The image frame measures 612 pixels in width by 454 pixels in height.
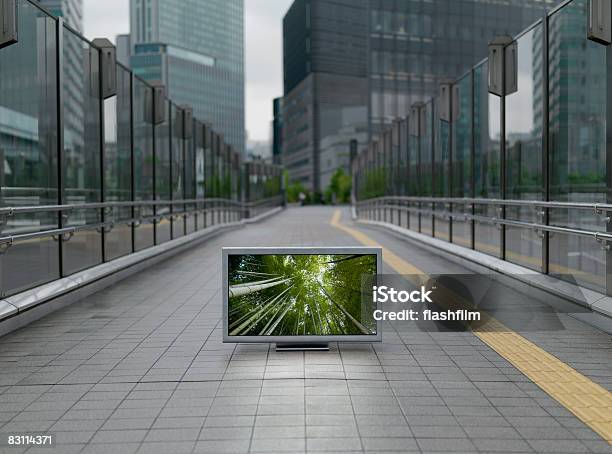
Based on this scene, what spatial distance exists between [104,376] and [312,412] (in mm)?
1626

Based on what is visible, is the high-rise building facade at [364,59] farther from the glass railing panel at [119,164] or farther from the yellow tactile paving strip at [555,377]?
the yellow tactile paving strip at [555,377]

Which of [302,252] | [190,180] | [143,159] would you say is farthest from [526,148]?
[190,180]

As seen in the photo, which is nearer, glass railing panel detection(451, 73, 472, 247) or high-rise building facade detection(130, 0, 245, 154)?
glass railing panel detection(451, 73, 472, 247)

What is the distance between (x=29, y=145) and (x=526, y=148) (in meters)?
5.41

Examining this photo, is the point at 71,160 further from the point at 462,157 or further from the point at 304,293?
the point at 462,157

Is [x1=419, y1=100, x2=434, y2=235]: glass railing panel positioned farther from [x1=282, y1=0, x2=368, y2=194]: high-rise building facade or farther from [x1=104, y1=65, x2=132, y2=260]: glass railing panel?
[x1=282, y1=0, x2=368, y2=194]: high-rise building facade

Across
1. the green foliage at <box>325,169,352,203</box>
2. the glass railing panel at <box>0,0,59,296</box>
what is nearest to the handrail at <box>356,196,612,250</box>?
the glass railing panel at <box>0,0,59,296</box>

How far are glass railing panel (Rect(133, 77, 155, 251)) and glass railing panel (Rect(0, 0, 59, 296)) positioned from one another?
4299 millimetres

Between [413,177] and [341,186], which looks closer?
[413,177]

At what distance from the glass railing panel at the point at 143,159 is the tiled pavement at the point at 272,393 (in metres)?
5.88

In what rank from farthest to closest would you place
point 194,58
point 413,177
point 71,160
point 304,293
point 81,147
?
1. point 194,58
2. point 413,177
3. point 81,147
4. point 71,160
5. point 304,293

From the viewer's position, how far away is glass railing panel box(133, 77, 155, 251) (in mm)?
12961

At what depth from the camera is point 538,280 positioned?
821cm

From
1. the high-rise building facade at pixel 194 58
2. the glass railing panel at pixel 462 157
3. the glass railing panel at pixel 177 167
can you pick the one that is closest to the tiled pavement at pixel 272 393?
the glass railing panel at pixel 462 157
